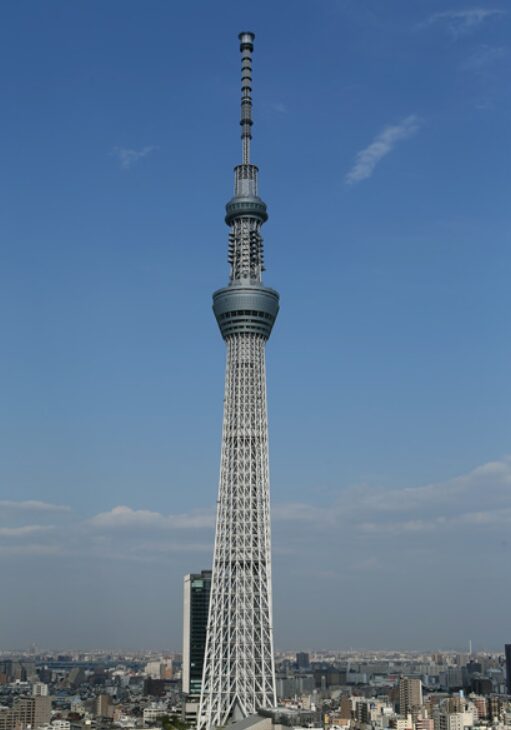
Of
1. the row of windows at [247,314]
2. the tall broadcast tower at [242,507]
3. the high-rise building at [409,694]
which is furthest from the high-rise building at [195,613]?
the row of windows at [247,314]

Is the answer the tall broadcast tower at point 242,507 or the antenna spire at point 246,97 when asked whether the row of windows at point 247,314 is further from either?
the antenna spire at point 246,97

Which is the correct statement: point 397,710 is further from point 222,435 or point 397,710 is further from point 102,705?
point 222,435

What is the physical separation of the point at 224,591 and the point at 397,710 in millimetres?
84735

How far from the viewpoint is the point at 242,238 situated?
74.4 m

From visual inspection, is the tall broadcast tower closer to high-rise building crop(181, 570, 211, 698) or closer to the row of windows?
the row of windows

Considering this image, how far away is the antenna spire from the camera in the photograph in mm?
75750

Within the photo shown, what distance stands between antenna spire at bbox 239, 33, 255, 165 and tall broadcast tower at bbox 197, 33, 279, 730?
13.4 ft

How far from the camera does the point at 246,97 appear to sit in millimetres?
76000

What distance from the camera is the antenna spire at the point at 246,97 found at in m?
75.8

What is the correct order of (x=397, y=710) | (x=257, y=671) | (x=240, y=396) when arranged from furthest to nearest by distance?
1. (x=397, y=710)
2. (x=240, y=396)
3. (x=257, y=671)

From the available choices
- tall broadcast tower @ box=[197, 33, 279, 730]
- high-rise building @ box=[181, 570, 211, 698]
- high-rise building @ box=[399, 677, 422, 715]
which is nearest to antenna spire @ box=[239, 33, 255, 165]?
tall broadcast tower @ box=[197, 33, 279, 730]

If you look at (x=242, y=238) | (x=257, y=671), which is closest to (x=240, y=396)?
(x=242, y=238)

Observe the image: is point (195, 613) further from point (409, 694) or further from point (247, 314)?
point (247, 314)

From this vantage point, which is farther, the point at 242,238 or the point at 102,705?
the point at 102,705
